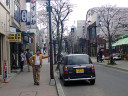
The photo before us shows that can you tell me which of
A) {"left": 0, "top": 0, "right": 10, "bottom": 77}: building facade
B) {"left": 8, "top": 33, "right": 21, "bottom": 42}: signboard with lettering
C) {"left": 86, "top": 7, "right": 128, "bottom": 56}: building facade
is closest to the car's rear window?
{"left": 0, "top": 0, "right": 10, "bottom": 77}: building facade

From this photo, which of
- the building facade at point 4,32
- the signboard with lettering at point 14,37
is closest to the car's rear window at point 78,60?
the building facade at point 4,32

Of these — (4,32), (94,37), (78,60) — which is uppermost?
(94,37)

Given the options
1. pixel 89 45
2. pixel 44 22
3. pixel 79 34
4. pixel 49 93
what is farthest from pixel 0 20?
pixel 79 34

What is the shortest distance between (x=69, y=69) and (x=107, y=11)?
55.4 ft

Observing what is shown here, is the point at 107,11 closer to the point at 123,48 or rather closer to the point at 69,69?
the point at 123,48

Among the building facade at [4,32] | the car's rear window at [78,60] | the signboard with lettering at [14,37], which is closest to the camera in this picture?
the car's rear window at [78,60]

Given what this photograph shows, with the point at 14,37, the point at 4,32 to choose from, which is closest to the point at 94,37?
the point at 14,37

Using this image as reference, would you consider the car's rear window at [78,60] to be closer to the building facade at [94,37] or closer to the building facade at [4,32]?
the building facade at [4,32]

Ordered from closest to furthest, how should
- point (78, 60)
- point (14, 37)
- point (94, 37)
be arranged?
point (78, 60) → point (14, 37) → point (94, 37)

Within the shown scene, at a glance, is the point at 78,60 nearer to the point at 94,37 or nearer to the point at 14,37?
the point at 14,37

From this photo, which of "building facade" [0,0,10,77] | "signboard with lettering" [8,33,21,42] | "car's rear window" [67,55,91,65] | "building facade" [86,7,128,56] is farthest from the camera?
"building facade" [86,7,128,56]

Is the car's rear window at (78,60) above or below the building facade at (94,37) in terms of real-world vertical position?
below

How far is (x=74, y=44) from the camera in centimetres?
7212

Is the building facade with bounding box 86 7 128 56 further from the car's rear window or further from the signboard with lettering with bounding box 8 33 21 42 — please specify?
the car's rear window
